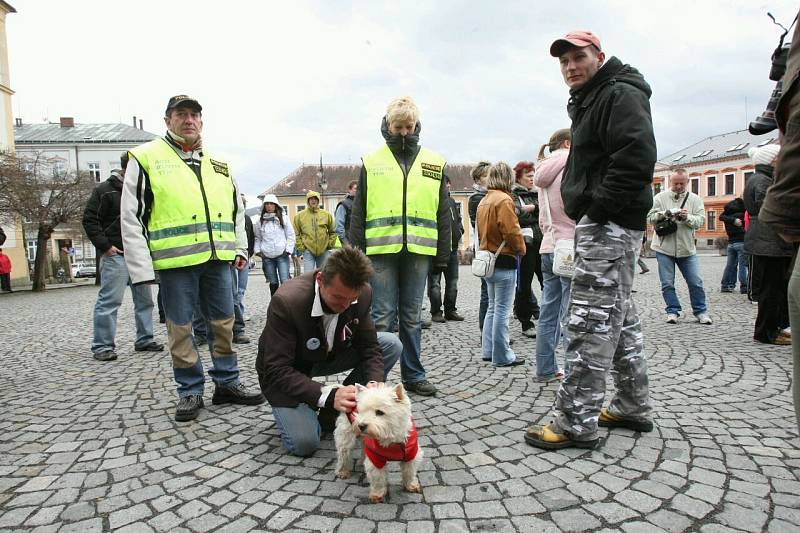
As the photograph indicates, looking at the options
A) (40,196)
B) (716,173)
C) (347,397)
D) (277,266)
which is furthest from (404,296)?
(716,173)

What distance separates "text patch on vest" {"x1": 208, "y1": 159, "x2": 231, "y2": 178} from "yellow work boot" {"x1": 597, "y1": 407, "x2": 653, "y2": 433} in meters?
3.48

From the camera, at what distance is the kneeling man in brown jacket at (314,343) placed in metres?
2.88

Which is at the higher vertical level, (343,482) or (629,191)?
(629,191)

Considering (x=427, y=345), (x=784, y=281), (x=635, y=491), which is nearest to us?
(x=635, y=491)

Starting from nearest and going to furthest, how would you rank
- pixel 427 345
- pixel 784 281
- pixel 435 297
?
pixel 784 281 < pixel 427 345 < pixel 435 297

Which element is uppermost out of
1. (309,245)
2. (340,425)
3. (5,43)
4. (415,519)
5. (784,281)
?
(5,43)

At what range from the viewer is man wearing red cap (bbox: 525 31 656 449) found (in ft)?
9.60

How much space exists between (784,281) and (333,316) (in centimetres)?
546

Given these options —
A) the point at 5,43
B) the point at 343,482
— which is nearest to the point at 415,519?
the point at 343,482

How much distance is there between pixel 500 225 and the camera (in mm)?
5004

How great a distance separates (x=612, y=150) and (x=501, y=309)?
2.50 meters

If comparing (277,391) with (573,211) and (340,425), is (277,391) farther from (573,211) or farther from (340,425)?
(573,211)

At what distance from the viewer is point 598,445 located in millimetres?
3168

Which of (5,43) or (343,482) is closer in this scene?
(343,482)
